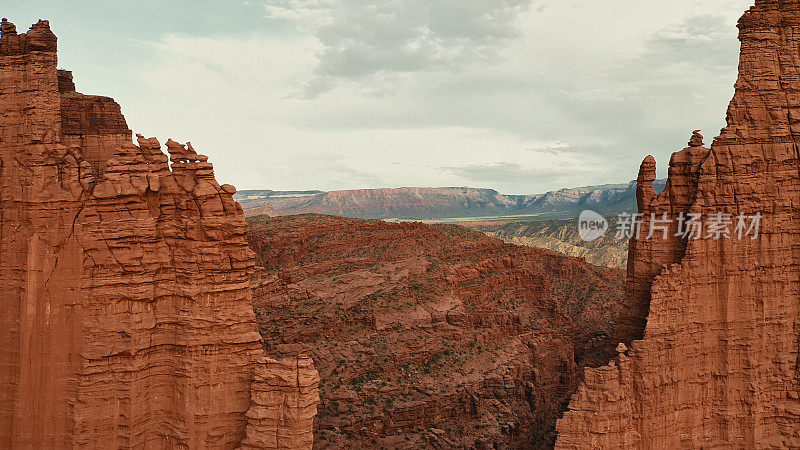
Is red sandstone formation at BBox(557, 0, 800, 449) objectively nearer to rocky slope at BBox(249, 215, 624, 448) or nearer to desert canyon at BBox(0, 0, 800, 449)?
desert canyon at BBox(0, 0, 800, 449)

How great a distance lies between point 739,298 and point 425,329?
80.9 feet

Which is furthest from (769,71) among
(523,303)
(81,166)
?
(523,303)

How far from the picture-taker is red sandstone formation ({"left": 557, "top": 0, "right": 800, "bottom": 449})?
75.2ft

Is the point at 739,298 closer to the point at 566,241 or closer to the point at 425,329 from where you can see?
the point at 425,329

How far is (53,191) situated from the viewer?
722 inches

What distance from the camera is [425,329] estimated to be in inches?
1780

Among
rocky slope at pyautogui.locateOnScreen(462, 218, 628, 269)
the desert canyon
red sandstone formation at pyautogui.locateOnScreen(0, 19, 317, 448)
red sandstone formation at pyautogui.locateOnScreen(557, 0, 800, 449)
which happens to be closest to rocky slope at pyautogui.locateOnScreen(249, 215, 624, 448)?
the desert canyon

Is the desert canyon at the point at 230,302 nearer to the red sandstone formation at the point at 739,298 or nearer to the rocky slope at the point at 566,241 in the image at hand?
the red sandstone formation at the point at 739,298

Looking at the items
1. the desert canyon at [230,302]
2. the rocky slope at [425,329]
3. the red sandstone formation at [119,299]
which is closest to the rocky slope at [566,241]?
the rocky slope at [425,329]

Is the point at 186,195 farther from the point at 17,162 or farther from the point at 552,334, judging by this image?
the point at 552,334

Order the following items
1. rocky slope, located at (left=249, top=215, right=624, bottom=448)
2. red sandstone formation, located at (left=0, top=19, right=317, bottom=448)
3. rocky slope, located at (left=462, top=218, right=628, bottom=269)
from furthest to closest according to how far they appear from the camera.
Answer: rocky slope, located at (left=462, top=218, right=628, bottom=269) → rocky slope, located at (left=249, top=215, right=624, bottom=448) → red sandstone formation, located at (left=0, top=19, right=317, bottom=448)

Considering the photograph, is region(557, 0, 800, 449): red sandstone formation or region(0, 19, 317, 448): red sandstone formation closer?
region(0, 19, 317, 448): red sandstone formation

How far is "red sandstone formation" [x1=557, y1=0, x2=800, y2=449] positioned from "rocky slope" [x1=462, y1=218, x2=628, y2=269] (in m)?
85.6

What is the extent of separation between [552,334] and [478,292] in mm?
6848
